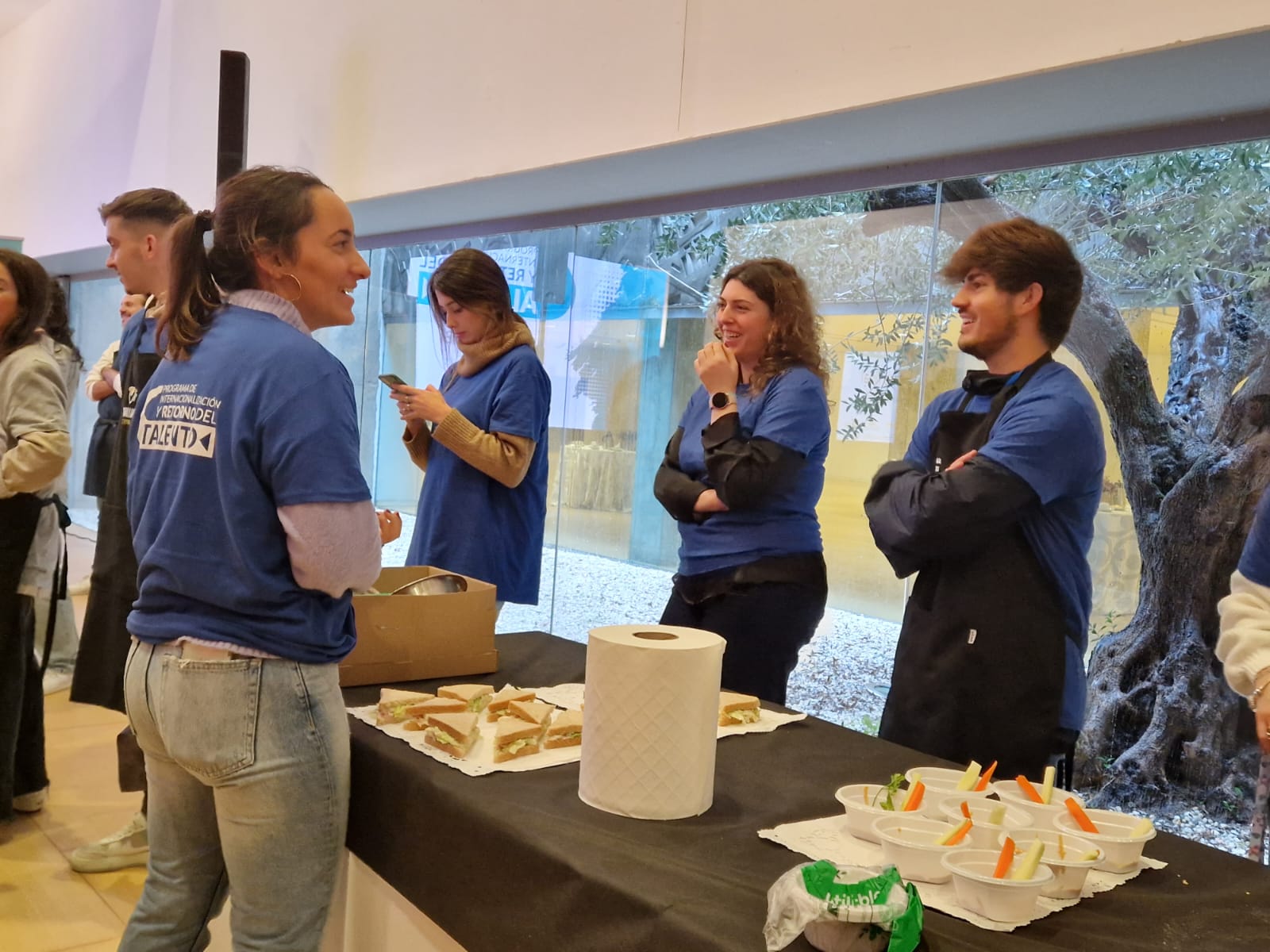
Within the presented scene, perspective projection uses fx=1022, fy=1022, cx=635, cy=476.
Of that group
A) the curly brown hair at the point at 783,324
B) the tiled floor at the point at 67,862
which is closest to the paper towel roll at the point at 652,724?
the curly brown hair at the point at 783,324

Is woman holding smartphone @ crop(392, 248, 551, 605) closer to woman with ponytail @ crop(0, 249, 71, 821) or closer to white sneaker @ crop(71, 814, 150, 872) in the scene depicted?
woman with ponytail @ crop(0, 249, 71, 821)

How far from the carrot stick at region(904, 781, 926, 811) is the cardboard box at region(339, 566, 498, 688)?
0.86 metres

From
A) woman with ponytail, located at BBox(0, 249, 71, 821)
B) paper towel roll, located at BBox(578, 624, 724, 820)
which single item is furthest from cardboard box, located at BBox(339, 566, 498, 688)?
woman with ponytail, located at BBox(0, 249, 71, 821)

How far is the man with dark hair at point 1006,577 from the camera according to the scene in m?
1.72

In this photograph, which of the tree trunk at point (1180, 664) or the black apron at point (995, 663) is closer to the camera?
the black apron at point (995, 663)

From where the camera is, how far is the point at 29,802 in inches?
112

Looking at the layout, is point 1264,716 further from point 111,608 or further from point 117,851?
point 117,851

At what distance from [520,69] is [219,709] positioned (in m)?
2.46

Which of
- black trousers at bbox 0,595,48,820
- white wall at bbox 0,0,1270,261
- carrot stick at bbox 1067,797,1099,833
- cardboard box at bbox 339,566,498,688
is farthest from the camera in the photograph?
black trousers at bbox 0,595,48,820

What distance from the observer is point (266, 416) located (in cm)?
123

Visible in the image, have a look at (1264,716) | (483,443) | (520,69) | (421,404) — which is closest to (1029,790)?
(1264,716)

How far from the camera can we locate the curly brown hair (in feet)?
7.28

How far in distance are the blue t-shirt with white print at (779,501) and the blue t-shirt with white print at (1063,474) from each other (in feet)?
1.40

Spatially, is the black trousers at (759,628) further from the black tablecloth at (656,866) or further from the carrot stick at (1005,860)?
the carrot stick at (1005,860)
